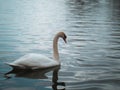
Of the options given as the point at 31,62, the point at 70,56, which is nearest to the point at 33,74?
the point at 31,62

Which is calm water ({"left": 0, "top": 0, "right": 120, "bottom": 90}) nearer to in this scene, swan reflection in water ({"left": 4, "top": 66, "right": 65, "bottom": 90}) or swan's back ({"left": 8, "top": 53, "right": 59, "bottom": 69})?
swan reflection in water ({"left": 4, "top": 66, "right": 65, "bottom": 90})

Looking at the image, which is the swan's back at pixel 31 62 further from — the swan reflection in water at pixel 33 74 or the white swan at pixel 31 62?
the swan reflection in water at pixel 33 74

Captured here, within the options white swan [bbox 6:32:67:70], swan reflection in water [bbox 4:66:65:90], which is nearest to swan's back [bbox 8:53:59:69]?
white swan [bbox 6:32:67:70]

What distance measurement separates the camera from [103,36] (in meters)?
20.9

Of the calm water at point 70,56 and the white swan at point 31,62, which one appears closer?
the calm water at point 70,56

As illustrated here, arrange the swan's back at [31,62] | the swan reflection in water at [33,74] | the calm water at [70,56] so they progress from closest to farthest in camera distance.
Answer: the calm water at [70,56] < the swan reflection in water at [33,74] < the swan's back at [31,62]

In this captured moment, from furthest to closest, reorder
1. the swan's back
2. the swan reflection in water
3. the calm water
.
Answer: the swan's back
the swan reflection in water
the calm water

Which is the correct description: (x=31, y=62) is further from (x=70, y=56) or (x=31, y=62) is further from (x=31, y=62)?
(x=70, y=56)

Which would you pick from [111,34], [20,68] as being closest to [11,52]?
[20,68]

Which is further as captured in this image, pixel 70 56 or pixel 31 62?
pixel 70 56

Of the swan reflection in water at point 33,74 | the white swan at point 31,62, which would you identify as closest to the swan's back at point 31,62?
the white swan at point 31,62

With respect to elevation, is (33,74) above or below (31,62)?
below

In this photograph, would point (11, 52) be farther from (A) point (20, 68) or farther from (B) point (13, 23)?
(B) point (13, 23)

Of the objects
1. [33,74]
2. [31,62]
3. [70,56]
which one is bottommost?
[70,56]
